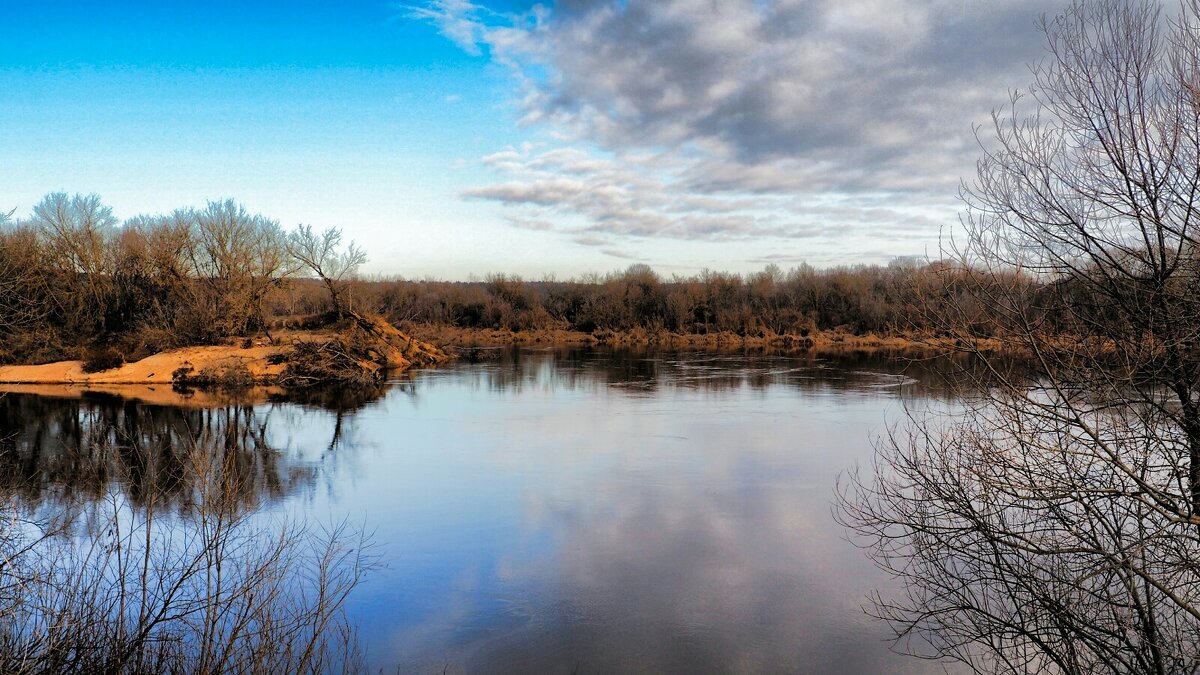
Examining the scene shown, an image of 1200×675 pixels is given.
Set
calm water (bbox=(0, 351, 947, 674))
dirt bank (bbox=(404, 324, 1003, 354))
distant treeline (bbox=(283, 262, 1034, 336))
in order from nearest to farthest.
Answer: calm water (bbox=(0, 351, 947, 674)), dirt bank (bbox=(404, 324, 1003, 354)), distant treeline (bbox=(283, 262, 1034, 336))

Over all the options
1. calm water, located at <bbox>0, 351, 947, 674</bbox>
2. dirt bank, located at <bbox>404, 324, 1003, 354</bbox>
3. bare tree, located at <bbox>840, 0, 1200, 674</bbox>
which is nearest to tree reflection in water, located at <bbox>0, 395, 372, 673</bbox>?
calm water, located at <bbox>0, 351, 947, 674</bbox>

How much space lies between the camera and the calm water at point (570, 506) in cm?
645

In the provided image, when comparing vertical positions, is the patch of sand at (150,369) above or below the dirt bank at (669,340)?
below

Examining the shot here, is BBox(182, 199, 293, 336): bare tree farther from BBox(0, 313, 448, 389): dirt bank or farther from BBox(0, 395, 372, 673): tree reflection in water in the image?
BBox(0, 395, 372, 673): tree reflection in water

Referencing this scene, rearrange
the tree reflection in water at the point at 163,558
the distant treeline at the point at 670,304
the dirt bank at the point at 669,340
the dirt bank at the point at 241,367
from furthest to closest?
the distant treeline at the point at 670,304 → the dirt bank at the point at 669,340 → the dirt bank at the point at 241,367 → the tree reflection in water at the point at 163,558

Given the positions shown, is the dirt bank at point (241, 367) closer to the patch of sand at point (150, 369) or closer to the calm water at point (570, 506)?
the patch of sand at point (150, 369)

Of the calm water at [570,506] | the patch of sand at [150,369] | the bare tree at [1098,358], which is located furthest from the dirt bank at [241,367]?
the bare tree at [1098,358]

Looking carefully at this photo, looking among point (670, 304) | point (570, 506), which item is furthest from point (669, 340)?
point (570, 506)

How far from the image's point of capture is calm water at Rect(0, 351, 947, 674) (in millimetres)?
6453

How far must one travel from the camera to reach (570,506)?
10297 millimetres

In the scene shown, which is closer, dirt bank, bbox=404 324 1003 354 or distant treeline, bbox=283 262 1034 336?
dirt bank, bbox=404 324 1003 354

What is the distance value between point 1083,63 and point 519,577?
21.7 ft

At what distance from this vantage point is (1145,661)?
18.6ft

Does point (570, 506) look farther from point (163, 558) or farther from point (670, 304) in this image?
point (670, 304)
